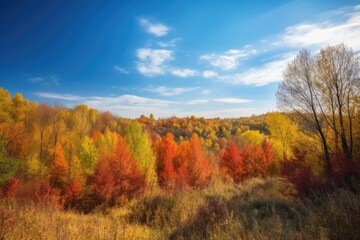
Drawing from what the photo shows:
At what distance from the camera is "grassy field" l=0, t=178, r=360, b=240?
4.83m

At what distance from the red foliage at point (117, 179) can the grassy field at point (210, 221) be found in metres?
9.82

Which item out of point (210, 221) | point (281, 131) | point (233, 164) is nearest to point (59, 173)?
point (233, 164)

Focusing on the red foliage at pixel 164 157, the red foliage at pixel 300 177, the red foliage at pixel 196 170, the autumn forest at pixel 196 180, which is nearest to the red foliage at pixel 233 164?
the autumn forest at pixel 196 180

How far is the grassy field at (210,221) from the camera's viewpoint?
4.83m

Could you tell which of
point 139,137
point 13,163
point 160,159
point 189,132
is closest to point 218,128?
point 189,132

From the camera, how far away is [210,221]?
7422 mm

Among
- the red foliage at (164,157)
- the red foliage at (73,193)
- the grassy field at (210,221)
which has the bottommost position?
the red foliage at (73,193)

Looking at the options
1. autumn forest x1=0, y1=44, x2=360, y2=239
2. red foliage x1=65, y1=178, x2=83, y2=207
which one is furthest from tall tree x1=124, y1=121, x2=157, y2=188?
red foliage x1=65, y1=178, x2=83, y2=207

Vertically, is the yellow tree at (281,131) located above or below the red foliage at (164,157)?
above

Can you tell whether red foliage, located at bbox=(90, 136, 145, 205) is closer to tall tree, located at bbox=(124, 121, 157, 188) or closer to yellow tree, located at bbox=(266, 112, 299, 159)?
tall tree, located at bbox=(124, 121, 157, 188)

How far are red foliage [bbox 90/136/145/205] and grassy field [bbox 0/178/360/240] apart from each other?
982cm

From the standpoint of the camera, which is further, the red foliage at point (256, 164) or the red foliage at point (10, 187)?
the red foliage at point (256, 164)

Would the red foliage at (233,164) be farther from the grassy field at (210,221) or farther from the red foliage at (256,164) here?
the grassy field at (210,221)

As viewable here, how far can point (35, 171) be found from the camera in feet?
92.7
